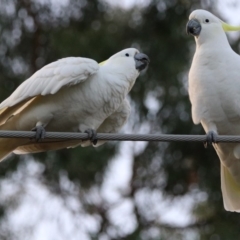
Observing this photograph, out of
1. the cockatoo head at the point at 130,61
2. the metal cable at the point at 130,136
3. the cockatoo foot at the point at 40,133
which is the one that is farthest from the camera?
the cockatoo head at the point at 130,61

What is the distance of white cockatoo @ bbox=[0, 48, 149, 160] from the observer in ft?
15.8

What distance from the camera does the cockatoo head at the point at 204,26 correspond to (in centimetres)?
507

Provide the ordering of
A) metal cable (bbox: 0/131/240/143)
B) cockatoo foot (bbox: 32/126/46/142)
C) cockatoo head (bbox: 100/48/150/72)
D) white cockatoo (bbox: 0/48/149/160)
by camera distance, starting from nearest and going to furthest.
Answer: metal cable (bbox: 0/131/240/143) < cockatoo foot (bbox: 32/126/46/142) < white cockatoo (bbox: 0/48/149/160) < cockatoo head (bbox: 100/48/150/72)

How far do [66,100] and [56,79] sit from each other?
5.5 inches

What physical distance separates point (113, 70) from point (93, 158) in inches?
115

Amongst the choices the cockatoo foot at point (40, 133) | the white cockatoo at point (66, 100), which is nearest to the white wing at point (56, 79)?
the white cockatoo at point (66, 100)

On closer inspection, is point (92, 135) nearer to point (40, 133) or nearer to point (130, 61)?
point (40, 133)

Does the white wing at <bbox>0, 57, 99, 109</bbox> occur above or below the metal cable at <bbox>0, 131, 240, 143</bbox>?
above

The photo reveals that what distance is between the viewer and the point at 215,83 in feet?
16.0

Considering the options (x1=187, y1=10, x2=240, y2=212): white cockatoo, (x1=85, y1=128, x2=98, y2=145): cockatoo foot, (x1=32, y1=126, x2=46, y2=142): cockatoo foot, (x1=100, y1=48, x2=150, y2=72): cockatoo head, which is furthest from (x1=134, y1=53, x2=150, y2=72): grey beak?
(x1=32, y1=126, x2=46, y2=142): cockatoo foot

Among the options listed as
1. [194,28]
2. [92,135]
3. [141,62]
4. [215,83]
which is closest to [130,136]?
[92,135]

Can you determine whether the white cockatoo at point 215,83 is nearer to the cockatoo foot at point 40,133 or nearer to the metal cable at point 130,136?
the metal cable at point 130,136

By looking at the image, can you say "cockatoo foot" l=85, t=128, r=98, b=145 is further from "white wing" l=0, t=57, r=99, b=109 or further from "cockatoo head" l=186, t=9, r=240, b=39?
"cockatoo head" l=186, t=9, r=240, b=39

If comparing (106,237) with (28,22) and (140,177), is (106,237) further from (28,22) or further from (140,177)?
(28,22)
